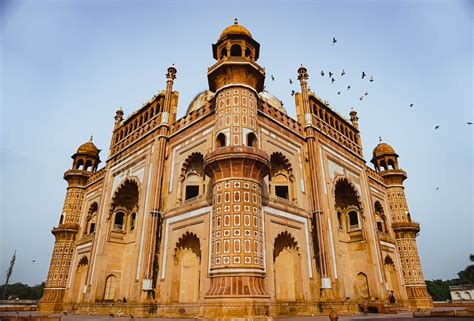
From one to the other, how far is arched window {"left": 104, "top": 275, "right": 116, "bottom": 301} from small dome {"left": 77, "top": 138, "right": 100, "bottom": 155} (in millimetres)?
12559

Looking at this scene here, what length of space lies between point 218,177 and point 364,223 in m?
11.6

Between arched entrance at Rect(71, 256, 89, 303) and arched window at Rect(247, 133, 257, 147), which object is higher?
arched window at Rect(247, 133, 257, 147)

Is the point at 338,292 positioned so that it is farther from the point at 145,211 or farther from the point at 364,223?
the point at 145,211

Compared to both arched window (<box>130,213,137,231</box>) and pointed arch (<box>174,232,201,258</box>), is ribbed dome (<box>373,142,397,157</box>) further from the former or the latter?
arched window (<box>130,213,137,231</box>)

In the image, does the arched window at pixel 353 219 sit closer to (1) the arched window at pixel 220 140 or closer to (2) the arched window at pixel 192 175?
(2) the arched window at pixel 192 175

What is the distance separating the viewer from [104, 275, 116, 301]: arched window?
18031 mm

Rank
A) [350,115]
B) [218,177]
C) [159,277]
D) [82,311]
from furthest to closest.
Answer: [350,115] → [82,311] → [159,277] → [218,177]

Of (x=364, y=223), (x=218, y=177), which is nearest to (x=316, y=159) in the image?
(x=364, y=223)

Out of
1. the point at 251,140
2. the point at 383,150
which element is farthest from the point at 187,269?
the point at 383,150

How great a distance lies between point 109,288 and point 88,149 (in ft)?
43.7

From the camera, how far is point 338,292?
47.1 feet

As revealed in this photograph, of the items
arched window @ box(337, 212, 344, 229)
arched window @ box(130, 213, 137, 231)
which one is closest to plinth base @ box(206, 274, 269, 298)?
arched window @ box(337, 212, 344, 229)

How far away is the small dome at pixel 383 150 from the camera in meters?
26.9

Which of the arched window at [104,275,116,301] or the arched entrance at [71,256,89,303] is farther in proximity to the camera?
the arched entrance at [71,256,89,303]
